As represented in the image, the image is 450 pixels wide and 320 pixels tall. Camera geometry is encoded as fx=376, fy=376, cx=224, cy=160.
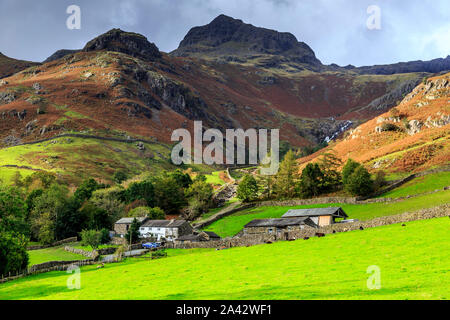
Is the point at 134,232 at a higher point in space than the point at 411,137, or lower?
lower

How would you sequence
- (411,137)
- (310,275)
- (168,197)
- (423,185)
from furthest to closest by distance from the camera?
1. (411,137)
2. (168,197)
3. (423,185)
4. (310,275)

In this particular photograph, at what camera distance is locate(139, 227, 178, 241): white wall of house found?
81.9m

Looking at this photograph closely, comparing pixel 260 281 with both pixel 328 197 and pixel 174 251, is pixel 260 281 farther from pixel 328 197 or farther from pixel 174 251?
pixel 328 197

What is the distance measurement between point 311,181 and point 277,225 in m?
29.5

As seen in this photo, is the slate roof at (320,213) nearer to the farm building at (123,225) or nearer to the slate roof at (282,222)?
the slate roof at (282,222)

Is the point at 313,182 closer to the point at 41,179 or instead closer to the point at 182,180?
the point at 182,180

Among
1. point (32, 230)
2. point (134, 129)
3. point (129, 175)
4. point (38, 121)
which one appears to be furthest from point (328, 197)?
point (38, 121)

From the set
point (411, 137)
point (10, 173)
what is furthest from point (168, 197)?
point (411, 137)

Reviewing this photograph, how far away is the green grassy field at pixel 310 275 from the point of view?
20109mm

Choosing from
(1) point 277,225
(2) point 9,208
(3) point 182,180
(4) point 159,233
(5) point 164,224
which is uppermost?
(3) point 182,180

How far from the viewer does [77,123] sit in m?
182

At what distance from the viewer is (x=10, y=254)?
4944 cm

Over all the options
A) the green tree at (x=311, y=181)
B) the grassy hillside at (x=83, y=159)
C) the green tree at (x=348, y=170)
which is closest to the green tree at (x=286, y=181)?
the green tree at (x=311, y=181)

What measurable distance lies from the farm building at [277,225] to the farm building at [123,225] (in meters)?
32.0
